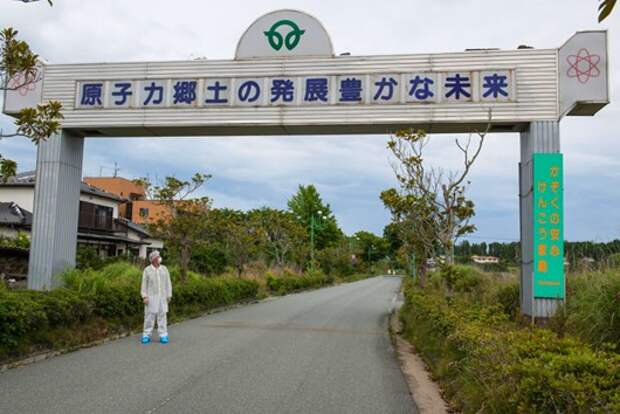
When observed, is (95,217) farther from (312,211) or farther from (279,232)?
(312,211)

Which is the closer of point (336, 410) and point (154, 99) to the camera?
point (336, 410)

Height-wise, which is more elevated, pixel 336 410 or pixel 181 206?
pixel 181 206

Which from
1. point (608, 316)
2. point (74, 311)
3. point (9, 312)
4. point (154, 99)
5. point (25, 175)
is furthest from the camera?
point (25, 175)

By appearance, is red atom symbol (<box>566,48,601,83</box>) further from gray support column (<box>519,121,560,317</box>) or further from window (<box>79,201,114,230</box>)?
window (<box>79,201,114,230</box>)

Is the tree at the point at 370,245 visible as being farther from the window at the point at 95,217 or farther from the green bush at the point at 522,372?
the green bush at the point at 522,372

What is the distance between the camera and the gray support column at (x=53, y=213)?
1370 centimetres

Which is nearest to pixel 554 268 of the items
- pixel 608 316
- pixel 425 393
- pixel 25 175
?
pixel 608 316

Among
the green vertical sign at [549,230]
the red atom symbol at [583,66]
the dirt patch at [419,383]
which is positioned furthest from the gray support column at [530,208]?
the dirt patch at [419,383]

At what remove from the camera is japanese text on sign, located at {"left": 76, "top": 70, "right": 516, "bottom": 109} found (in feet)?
41.0

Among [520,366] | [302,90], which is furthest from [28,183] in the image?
[520,366]

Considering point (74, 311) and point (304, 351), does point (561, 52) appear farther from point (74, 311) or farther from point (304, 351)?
point (74, 311)

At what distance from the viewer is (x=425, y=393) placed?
719 centimetres

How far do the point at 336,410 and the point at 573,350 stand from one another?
2503 mm

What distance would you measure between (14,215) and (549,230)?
90.8ft
